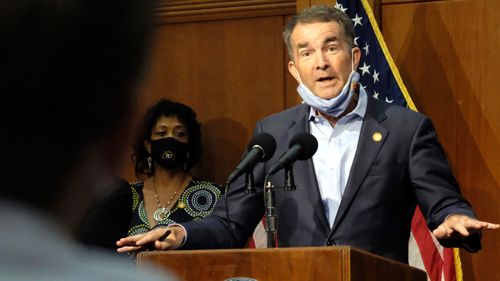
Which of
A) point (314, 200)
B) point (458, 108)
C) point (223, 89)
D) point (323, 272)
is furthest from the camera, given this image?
point (223, 89)

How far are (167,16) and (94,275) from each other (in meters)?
5.69

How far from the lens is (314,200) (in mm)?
3814

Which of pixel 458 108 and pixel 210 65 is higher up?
pixel 210 65

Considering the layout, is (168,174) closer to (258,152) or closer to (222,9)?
(222,9)

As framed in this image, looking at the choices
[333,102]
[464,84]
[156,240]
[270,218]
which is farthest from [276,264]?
[464,84]

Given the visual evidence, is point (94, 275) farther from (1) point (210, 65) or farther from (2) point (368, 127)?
(1) point (210, 65)

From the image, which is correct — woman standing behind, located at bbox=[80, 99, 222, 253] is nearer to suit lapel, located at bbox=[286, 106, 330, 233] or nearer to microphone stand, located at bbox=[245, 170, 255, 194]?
suit lapel, located at bbox=[286, 106, 330, 233]

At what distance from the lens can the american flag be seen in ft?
17.0

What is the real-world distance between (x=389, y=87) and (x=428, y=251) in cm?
88

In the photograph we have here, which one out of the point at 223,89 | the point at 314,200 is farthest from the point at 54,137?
the point at 223,89

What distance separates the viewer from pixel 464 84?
18.1ft

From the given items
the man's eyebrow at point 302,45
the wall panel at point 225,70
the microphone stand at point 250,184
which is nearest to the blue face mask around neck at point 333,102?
the man's eyebrow at point 302,45

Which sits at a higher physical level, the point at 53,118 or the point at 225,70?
the point at 225,70

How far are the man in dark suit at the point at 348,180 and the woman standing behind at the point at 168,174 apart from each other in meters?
1.54
